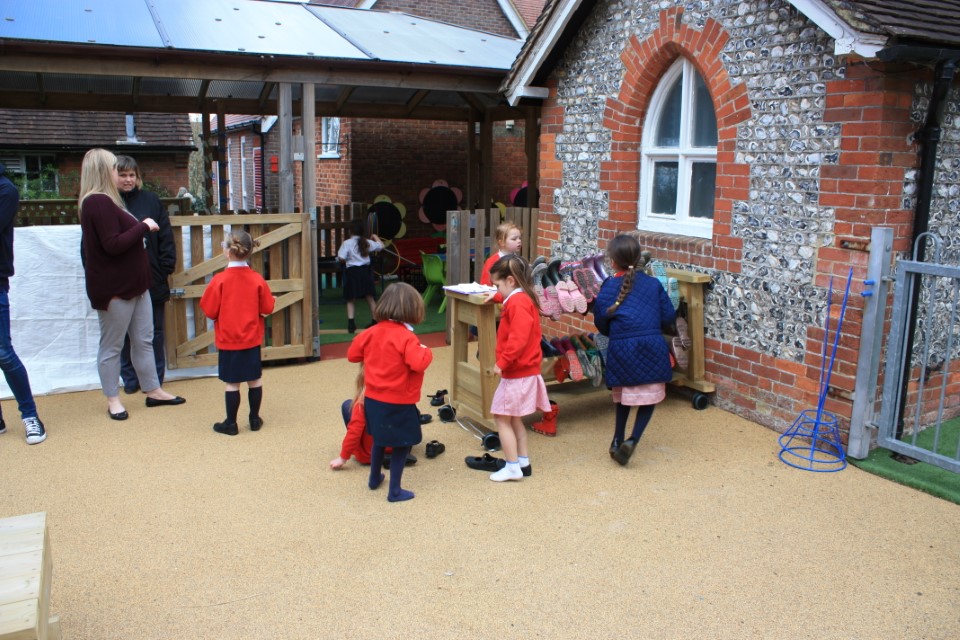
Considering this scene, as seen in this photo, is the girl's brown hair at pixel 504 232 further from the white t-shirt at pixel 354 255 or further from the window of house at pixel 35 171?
the window of house at pixel 35 171

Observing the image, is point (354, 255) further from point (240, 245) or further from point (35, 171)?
point (35, 171)

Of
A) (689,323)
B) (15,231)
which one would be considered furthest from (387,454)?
(15,231)

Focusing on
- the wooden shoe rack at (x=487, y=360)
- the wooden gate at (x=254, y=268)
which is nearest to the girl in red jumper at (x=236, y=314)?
the wooden shoe rack at (x=487, y=360)

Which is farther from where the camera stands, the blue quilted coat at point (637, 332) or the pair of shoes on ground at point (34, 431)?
the pair of shoes on ground at point (34, 431)

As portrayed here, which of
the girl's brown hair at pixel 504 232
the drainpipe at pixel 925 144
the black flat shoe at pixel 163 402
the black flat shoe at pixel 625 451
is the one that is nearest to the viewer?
the drainpipe at pixel 925 144

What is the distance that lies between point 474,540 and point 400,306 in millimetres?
1345

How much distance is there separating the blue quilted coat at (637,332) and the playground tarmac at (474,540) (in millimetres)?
654

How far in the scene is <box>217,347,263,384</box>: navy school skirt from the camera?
5879 millimetres

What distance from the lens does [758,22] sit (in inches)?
236

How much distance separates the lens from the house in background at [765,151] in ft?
17.3

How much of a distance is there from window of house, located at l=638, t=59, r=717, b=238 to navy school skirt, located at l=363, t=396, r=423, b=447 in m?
3.38

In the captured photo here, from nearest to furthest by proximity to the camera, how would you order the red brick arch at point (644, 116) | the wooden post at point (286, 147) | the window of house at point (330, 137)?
the red brick arch at point (644, 116), the wooden post at point (286, 147), the window of house at point (330, 137)

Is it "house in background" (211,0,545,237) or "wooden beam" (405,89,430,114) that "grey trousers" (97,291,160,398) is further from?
"house in background" (211,0,545,237)

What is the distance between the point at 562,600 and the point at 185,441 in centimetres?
331
